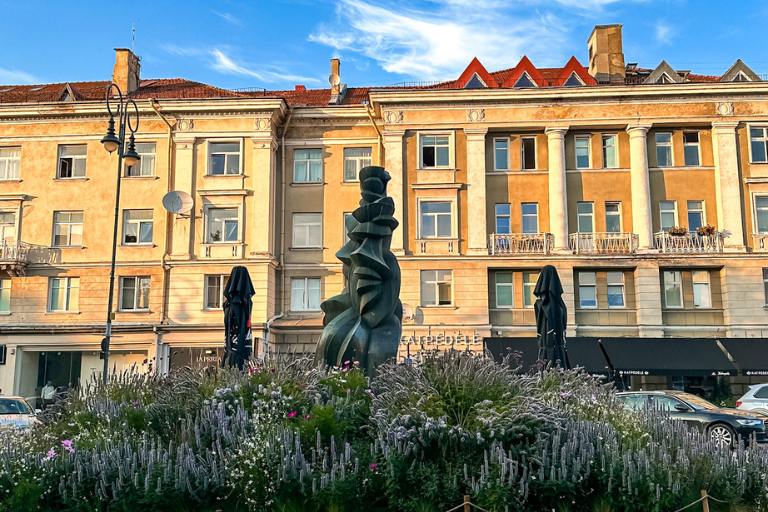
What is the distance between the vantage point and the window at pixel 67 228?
114 feet

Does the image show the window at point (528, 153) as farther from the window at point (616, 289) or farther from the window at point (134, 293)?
the window at point (134, 293)

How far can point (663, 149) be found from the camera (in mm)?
34125

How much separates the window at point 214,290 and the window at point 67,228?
19.8 ft

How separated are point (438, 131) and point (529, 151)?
157 inches

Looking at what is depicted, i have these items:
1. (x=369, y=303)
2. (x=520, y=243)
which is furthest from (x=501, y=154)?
(x=369, y=303)

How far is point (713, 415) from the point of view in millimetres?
17875

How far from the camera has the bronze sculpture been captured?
39.8 ft

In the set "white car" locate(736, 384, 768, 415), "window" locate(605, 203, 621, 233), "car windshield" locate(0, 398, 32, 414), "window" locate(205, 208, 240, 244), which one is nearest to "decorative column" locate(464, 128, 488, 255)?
"window" locate(605, 203, 621, 233)

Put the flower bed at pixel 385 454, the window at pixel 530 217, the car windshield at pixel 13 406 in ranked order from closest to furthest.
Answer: the flower bed at pixel 385 454
the car windshield at pixel 13 406
the window at pixel 530 217

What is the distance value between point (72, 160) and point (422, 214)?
51.0 ft

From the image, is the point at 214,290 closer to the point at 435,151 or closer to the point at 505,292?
the point at 435,151

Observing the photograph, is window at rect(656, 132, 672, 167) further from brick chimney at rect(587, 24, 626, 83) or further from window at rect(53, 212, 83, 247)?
window at rect(53, 212, 83, 247)

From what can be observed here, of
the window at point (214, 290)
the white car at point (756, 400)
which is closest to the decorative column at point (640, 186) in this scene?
the white car at point (756, 400)

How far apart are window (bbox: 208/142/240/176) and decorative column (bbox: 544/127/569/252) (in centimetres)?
1327
